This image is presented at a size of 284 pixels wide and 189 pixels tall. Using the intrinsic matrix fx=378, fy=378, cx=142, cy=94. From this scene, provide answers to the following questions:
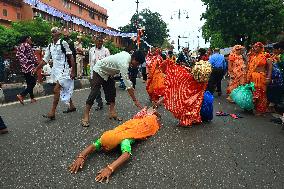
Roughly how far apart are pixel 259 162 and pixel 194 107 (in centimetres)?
251

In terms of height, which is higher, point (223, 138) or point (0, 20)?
point (0, 20)

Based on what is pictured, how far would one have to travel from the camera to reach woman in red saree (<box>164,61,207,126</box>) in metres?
7.18

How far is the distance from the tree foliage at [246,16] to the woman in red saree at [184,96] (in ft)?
91.1

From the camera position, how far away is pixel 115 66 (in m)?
7.18

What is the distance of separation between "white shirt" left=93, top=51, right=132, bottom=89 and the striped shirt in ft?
13.8

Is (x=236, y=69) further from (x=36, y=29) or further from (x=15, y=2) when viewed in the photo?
(x=15, y=2)

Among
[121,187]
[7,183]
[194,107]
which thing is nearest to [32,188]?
[7,183]

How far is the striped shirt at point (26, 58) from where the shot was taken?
10991 millimetres

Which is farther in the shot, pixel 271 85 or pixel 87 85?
pixel 87 85

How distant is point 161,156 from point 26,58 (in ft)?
24.0

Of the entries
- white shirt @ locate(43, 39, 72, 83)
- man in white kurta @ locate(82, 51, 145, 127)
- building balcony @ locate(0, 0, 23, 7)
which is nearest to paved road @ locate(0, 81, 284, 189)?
man in white kurta @ locate(82, 51, 145, 127)

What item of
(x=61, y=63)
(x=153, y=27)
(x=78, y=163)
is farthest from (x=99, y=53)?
(x=153, y=27)

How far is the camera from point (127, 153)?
458cm

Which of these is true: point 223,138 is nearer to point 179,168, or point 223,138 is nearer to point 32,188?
point 179,168
